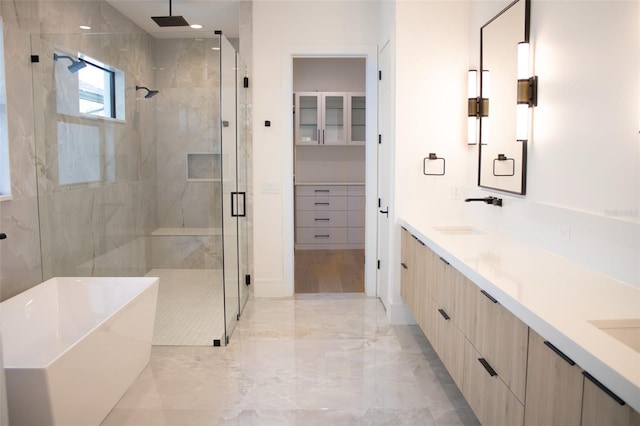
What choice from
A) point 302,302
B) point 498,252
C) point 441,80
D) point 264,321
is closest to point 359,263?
point 302,302

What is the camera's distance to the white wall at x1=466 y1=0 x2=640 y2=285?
6.64 feet

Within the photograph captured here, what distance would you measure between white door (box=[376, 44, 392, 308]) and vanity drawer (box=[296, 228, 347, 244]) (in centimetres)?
241

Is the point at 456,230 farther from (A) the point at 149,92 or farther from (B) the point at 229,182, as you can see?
(A) the point at 149,92

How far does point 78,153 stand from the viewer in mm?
3752

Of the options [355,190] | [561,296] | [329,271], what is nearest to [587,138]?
[561,296]

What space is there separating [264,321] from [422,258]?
154cm

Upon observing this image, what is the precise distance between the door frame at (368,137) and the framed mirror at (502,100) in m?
1.24

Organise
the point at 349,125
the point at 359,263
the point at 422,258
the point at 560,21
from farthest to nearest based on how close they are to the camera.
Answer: the point at 349,125 → the point at 359,263 → the point at 422,258 → the point at 560,21

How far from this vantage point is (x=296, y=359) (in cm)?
335

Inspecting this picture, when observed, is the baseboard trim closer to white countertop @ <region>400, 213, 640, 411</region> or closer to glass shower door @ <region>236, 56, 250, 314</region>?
glass shower door @ <region>236, 56, 250, 314</region>

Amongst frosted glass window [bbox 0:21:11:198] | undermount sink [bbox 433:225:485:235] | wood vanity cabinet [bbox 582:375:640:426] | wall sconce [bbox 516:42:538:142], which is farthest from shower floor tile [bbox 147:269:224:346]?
wood vanity cabinet [bbox 582:375:640:426]

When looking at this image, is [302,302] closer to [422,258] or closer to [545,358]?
[422,258]

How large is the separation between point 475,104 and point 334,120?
3527 mm

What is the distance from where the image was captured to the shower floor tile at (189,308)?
3699 mm
